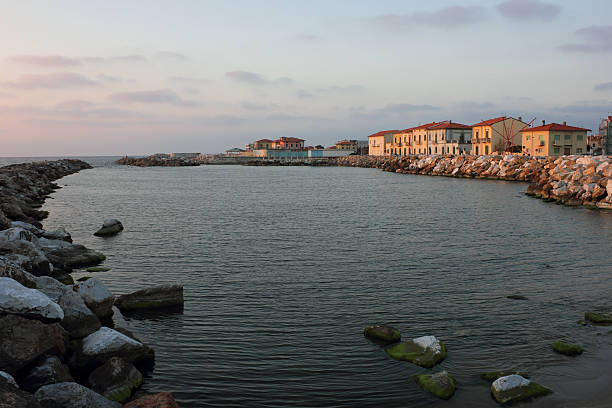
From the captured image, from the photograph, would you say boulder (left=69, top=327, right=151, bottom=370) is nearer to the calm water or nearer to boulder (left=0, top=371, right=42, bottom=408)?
the calm water

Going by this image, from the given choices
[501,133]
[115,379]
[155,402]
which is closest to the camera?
[155,402]

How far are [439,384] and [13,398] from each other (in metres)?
7.51

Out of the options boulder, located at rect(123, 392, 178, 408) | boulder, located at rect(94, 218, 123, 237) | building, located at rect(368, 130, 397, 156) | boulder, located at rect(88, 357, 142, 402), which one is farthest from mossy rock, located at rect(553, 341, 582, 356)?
building, located at rect(368, 130, 397, 156)

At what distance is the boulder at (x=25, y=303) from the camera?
30.5 ft

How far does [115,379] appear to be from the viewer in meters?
9.32

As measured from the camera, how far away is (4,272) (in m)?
10.9

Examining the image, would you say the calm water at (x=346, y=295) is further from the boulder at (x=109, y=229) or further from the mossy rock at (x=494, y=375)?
the boulder at (x=109, y=229)

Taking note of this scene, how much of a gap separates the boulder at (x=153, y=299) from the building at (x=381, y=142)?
13795cm

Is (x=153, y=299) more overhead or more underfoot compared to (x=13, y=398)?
more underfoot

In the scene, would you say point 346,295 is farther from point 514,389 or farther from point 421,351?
point 514,389

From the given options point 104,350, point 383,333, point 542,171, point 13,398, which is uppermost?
point 542,171

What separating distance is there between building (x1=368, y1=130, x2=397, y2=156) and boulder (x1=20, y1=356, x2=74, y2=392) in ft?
471

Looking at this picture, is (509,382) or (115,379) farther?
(509,382)

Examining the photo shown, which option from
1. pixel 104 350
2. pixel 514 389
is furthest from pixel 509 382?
pixel 104 350
